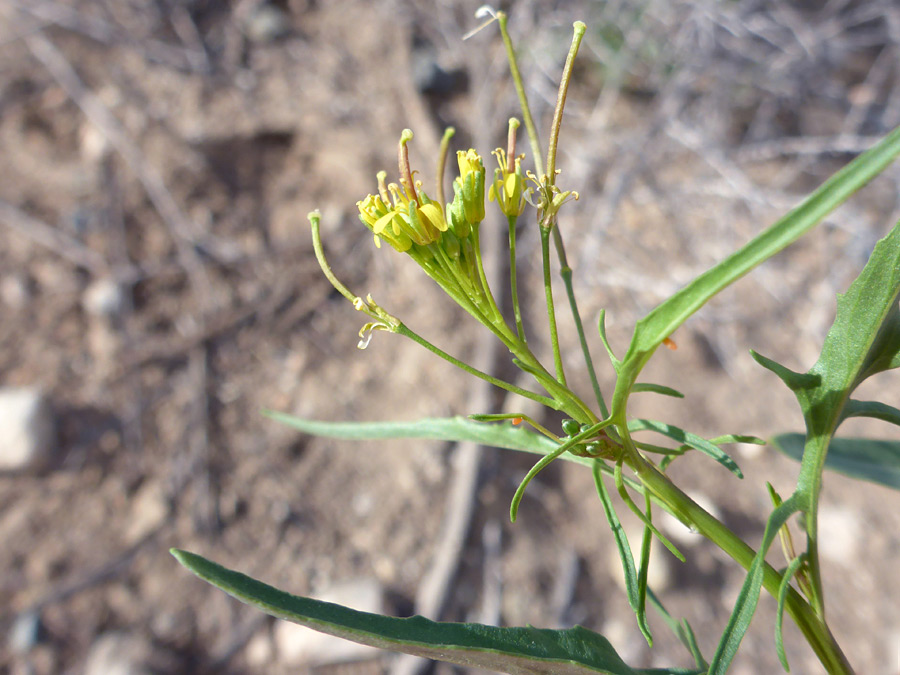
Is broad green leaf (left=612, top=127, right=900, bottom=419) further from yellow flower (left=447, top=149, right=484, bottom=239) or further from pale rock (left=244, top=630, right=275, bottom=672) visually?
pale rock (left=244, top=630, right=275, bottom=672)

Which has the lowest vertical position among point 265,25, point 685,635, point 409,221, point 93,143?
point 685,635

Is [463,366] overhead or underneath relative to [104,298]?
underneath

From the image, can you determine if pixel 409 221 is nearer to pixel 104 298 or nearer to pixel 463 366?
pixel 463 366

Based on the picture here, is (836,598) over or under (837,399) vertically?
under

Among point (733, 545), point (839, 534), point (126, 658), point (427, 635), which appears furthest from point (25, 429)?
point (839, 534)

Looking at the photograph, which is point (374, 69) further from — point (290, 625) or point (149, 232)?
point (290, 625)

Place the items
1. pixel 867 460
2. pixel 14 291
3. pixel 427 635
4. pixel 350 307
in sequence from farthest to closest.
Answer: pixel 350 307, pixel 14 291, pixel 867 460, pixel 427 635

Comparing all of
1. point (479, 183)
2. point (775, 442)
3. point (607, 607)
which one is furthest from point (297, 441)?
point (479, 183)
